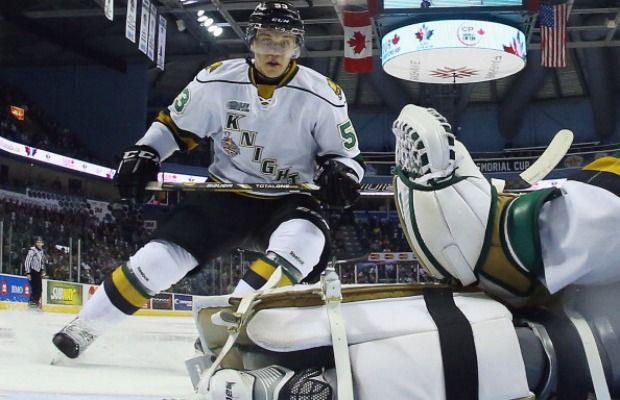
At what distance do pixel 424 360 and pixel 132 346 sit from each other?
1908 millimetres

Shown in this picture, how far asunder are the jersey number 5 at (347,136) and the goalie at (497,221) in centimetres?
84

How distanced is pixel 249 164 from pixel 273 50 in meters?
0.31

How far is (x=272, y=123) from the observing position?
6.37 ft

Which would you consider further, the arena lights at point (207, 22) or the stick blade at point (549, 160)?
the arena lights at point (207, 22)

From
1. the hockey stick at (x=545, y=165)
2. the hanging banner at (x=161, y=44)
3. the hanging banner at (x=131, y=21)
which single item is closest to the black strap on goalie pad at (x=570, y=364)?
the hockey stick at (x=545, y=165)

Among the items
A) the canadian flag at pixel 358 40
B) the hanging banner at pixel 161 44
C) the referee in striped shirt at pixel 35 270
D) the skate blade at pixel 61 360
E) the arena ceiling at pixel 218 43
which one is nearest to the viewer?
the skate blade at pixel 61 360

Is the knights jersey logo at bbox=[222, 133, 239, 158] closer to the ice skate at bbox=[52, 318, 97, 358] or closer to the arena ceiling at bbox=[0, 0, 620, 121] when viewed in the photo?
the ice skate at bbox=[52, 318, 97, 358]

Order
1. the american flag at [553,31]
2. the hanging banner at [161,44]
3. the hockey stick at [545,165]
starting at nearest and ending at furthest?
the hockey stick at [545,165] → the hanging banner at [161,44] → the american flag at [553,31]

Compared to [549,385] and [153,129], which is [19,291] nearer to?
[153,129]

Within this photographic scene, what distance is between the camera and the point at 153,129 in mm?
2014

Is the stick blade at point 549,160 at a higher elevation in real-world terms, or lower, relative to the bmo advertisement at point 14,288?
higher

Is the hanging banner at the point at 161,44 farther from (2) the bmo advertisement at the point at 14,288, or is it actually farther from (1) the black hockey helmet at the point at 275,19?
(1) the black hockey helmet at the point at 275,19

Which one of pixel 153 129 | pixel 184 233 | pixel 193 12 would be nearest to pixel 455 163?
pixel 184 233

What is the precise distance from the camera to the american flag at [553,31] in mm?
8312
